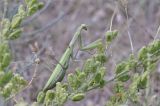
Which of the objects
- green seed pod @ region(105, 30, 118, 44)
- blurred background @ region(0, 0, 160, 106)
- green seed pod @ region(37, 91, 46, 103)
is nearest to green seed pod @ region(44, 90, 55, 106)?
green seed pod @ region(37, 91, 46, 103)

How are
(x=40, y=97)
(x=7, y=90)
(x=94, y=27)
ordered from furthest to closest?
1. (x=94, y=27)
2. (x=40, y=97)
3. (x=7, y=90)

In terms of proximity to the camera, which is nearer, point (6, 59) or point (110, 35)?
point (6, 59)

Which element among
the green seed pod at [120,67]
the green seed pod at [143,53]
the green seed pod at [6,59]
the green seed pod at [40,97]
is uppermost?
the green seed pod at [6,59]

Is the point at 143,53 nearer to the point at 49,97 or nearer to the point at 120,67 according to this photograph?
the point at 120,67

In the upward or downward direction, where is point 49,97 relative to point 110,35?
downward

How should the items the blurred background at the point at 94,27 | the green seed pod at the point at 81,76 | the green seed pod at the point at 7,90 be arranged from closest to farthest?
the green seed pod at the point at 7,90, the green seed pod at the point at 81,76, the blurred background at the point at 94,27

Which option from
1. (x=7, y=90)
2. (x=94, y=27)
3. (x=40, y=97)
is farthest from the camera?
(x=94, y=27)

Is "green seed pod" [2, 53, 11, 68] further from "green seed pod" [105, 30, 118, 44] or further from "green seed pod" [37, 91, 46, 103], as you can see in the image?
"green seed pod" [105, 30, 118, 44]

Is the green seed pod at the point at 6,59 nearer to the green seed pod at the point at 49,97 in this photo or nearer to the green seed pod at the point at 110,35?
the green seed pod at the point at 49,97

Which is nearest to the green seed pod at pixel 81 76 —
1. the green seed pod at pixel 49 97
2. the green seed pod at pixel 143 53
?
the green seed pod at pixel 49 97

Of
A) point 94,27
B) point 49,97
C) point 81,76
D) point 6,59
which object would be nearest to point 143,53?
point 81,76

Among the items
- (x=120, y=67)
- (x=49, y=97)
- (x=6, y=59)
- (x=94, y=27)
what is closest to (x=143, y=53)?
(x=120, y=67)

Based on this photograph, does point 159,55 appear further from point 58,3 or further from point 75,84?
point 58,3
